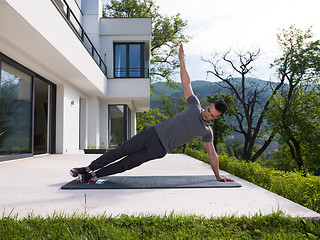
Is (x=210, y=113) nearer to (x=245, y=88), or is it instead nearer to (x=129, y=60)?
(x=129, y=60)

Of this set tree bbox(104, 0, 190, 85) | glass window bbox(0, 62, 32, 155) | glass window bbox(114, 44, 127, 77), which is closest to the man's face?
glass window bbox(0, 62, 32, 155)

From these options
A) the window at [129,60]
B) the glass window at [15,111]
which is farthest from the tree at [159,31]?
the glass window at [15,111]

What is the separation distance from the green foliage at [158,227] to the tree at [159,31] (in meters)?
19.4

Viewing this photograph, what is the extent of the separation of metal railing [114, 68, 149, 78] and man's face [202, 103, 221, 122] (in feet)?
31.9

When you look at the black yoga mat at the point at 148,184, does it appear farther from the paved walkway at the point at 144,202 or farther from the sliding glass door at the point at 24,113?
the sliding glass door at the point at 24,113

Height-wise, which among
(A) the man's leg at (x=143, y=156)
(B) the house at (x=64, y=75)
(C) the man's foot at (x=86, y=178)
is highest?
(B) the house at (x=64, y=75)

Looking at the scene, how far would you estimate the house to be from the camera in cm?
515

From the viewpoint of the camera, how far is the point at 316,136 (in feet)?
57.7

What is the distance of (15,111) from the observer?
5973 millimetres

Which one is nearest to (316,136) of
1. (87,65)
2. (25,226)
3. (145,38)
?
(145,38)

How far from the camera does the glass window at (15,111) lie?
5525 mm

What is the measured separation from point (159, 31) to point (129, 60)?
8.80 meters

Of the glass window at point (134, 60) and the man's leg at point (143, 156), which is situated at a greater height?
the glass window at point (134, 60)

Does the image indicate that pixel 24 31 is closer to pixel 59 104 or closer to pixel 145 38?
pixel 59 104
